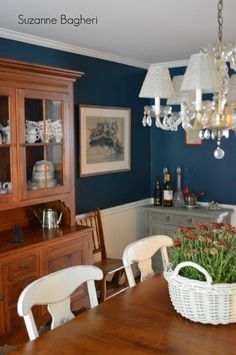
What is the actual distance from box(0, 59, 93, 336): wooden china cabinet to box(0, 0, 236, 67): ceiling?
349mm

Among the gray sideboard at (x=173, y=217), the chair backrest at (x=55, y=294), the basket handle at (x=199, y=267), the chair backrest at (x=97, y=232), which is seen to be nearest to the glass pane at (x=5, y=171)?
the chair backrest at (x=55, y=294)

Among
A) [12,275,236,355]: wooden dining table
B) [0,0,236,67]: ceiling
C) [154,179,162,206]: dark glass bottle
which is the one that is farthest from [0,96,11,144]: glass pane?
[154,179,162,206]: dark glass bottle

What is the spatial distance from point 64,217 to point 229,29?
6.32 feet

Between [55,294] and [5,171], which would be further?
[5,171]

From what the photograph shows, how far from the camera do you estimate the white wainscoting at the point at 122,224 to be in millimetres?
4242

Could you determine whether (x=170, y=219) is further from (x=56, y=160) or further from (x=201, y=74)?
A: (x=201, y=74)

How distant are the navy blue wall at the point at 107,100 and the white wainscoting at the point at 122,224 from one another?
0.08 meters

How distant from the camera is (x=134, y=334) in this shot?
161cm

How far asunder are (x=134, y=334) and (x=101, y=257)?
7.84 feet

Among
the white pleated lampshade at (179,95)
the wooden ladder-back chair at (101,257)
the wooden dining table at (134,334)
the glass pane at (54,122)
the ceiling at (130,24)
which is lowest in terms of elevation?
the wooden ladder-back chair at (101,257)

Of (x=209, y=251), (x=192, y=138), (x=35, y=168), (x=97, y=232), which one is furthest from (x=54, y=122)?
(x=192, y=138)

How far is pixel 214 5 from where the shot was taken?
2500mm

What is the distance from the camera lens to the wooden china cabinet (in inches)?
104

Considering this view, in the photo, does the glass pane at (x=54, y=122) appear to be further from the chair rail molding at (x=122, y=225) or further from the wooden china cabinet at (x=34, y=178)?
the chair rail molding at (x=122, y=225)
